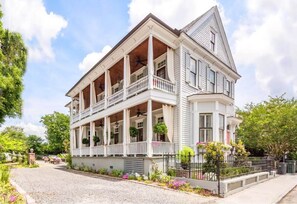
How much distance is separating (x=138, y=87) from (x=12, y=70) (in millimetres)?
13961

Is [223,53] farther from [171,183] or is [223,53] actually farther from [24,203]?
[24,203]

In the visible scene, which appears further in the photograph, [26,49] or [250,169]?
[26,49]

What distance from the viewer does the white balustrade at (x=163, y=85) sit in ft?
46.7

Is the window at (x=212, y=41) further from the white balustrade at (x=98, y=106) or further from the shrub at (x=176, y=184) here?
the shrub at (x=176, y=184)

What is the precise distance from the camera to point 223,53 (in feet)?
70.3

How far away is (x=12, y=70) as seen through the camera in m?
22.9

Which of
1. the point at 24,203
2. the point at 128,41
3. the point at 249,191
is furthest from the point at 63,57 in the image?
the point at 249,191

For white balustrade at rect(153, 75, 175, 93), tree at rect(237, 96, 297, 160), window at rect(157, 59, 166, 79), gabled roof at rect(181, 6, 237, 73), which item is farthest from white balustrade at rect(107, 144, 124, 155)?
tree at rect(237, 96, 297, 160)

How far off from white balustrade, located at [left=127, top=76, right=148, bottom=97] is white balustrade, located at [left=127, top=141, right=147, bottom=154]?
9.79 ft

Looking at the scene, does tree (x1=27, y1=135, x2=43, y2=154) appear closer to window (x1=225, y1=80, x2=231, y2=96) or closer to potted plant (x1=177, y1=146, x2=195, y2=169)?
window (x1=225, y1=80, x2=231, y2=96)

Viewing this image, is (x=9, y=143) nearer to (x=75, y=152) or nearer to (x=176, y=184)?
(x=75, y=152)

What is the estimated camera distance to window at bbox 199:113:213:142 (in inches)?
627

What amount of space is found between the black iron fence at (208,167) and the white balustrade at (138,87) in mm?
3987

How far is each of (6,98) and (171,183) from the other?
723 inches
